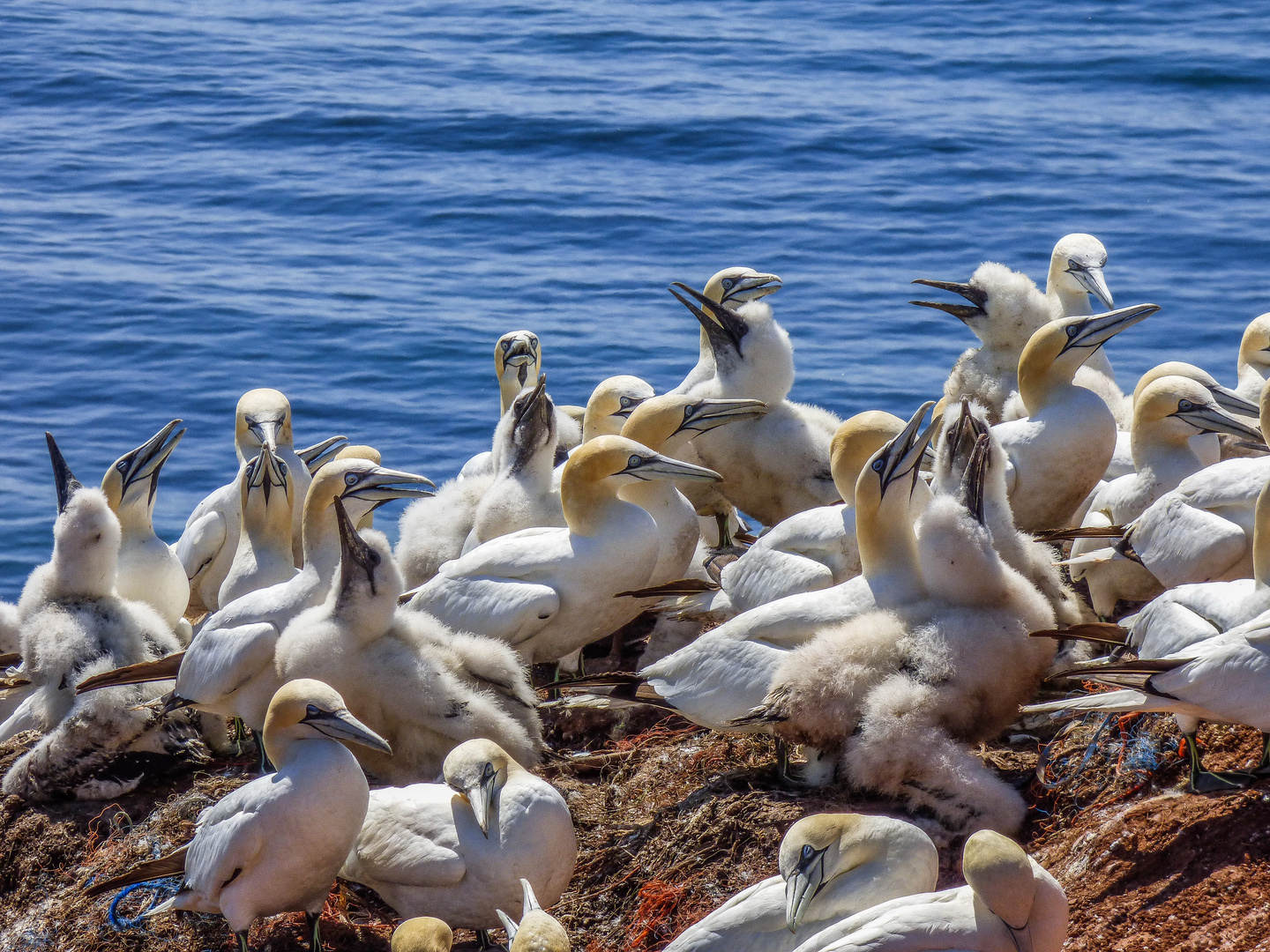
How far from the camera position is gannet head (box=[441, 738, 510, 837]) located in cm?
491

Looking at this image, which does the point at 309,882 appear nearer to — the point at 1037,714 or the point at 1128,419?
the point at 1037,714

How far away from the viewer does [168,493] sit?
13.2 m

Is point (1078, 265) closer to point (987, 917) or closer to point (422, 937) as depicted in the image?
point (987, 917)

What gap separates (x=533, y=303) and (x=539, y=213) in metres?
2.46

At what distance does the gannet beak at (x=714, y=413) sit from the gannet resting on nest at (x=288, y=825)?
257 centimetres

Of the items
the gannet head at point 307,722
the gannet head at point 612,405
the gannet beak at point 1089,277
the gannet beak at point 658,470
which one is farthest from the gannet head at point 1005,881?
the gannet beak at point 1089,277

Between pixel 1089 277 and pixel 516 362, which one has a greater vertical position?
pixel 1089 277

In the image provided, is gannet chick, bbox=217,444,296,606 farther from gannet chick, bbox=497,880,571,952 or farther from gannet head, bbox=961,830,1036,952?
gannet head, bbox=961,830,1036,952

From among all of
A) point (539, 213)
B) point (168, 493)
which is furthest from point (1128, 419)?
point (539, 213)

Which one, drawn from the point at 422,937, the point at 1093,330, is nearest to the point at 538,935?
the point at 422,937

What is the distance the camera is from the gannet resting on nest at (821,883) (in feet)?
13.7

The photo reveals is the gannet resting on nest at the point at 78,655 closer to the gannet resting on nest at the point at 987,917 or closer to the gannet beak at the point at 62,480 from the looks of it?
the gannet beak at the point at 62,480

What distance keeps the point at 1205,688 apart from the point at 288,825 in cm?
260

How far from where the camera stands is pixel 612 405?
26.2 feet
